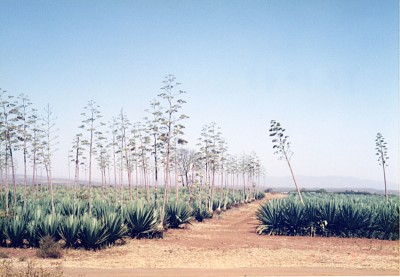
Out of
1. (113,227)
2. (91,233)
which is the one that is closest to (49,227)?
(91,233)

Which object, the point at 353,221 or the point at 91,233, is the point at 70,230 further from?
the point at 353,221

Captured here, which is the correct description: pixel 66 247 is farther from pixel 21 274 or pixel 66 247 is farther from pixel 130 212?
pixel 21 274

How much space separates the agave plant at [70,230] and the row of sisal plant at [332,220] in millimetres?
9430

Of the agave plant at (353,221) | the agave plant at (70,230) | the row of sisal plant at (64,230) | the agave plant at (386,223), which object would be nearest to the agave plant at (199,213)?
the agave plant at (353,221)

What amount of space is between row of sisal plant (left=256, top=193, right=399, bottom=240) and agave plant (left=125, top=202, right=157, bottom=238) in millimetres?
5842

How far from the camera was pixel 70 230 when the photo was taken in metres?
12.9

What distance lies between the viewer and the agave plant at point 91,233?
42.2ft

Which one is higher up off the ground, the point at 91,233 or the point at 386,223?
the point at 91,233

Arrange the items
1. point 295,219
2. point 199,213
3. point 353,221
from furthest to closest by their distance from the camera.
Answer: point 199,213
point 295,219
point 353,221

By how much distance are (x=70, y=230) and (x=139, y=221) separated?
13.1 ft

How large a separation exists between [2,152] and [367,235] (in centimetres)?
2394

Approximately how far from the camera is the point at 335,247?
14.6 meters

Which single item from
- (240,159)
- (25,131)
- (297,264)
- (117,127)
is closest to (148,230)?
(297,264)

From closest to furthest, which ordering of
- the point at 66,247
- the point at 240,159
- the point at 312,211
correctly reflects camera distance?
→ the point at 66,247 → the point at 312,211 → the point at 240,159
